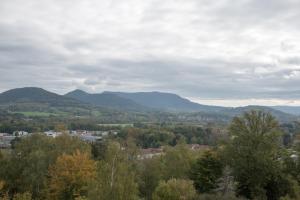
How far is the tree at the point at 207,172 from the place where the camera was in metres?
36.9

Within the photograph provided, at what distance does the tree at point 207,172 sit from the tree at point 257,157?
189 centimetres

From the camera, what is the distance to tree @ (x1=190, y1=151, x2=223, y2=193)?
3688cm

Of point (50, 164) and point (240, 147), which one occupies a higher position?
point (240, 147)

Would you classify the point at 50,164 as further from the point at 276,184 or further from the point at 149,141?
the point at 149,141

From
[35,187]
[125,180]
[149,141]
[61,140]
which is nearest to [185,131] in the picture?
[149,141]

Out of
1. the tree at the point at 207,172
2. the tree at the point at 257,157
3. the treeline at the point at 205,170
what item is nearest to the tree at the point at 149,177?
the treeline at the point at 205,170

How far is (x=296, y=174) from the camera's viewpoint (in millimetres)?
35469

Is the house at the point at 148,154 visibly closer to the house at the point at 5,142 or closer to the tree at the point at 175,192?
the tree at the point at 175,192

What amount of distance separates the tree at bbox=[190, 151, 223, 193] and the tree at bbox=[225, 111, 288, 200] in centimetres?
189

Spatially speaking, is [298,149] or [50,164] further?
[50,164]

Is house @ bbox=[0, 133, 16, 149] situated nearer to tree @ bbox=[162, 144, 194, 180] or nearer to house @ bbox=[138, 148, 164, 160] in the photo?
house @ bbox=[138, 148, 164, 160]

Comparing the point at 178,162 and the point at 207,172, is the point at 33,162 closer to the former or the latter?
the point at 178,162

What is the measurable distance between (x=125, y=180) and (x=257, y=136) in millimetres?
17425

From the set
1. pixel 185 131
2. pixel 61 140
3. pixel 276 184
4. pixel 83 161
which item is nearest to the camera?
pixel 276 184
